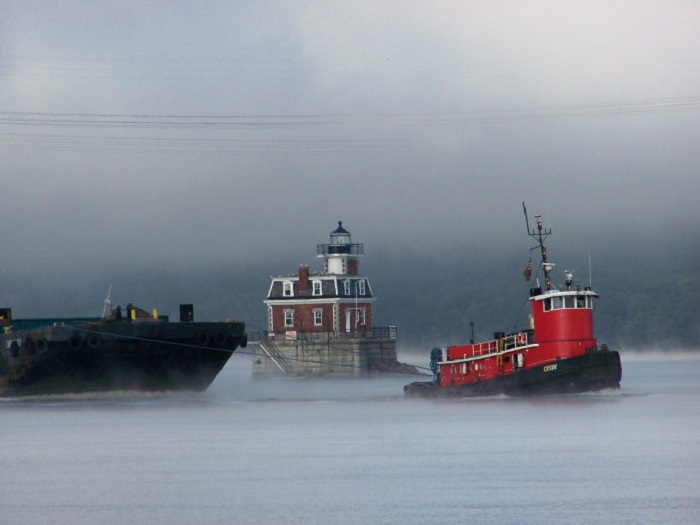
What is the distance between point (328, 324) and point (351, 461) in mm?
75131

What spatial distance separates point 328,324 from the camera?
12419 centimetres

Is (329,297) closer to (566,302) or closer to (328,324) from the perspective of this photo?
(328,324)

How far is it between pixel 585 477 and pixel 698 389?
61192 millimetres

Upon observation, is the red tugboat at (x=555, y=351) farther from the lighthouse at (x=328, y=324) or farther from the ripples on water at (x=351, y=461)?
the lighthouse at (x=328, y=324)

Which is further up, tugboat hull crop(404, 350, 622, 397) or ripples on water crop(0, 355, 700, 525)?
tugboat hull crop(404, 350, 622, 397)

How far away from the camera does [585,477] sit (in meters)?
43.4

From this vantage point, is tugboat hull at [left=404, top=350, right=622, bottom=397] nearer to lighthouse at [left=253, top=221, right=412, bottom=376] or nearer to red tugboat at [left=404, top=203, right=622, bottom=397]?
red tugboat at [left=404, top=203, right=622, bottom=397]

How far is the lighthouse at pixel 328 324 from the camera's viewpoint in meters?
123

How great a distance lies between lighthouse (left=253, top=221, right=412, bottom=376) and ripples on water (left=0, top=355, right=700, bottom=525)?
1698 inches

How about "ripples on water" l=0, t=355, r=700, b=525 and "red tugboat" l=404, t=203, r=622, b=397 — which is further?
"red tugboat" l=404, t=203, r=622, b=397

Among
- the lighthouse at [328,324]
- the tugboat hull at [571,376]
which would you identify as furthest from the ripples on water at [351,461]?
the lighthouse at [328,324]

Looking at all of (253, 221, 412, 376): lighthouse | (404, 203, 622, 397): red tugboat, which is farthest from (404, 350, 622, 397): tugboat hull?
(253, 221, 412, 376): lighthouse

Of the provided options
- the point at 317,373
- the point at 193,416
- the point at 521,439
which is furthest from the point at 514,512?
the point at 317,373

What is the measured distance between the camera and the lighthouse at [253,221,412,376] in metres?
123
